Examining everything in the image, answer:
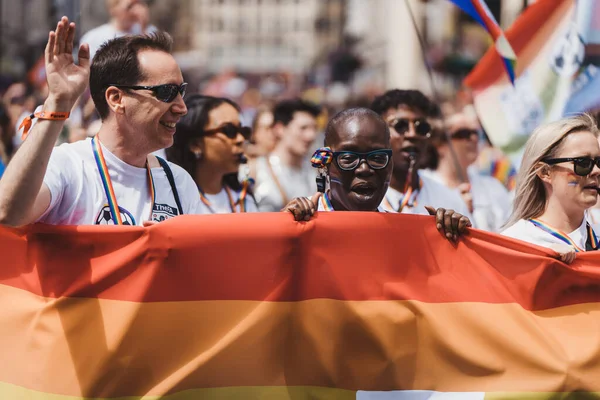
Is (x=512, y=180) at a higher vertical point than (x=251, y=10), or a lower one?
higher

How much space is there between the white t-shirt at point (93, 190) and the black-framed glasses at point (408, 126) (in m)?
2.46

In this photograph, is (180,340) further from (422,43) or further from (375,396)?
(422,43)

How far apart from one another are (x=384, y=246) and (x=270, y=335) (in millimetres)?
631

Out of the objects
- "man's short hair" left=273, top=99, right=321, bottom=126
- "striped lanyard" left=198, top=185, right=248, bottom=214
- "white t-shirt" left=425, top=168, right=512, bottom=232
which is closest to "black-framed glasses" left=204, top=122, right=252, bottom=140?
"striped lanyard" left=198, top=185, right=248, bottom=214

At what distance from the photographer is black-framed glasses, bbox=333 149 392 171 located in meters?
4.68

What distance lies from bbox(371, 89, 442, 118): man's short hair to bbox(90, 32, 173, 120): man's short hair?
2577mm

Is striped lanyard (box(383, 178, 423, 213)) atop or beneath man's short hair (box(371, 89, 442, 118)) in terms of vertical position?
beneath

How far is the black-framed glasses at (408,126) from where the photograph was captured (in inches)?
274

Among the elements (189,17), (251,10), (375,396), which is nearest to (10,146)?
(375,396)

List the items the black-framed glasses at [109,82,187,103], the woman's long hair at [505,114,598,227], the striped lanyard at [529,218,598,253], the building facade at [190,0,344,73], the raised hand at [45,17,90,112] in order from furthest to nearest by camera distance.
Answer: the building facade at [190,0,344,73] < the woman's long hair at [505,114,598,227] < the striped lanyard at [529,218,598,253] < the black-framed glasses at [109,82,187,103] < the raised hand at [45,17,90,112]

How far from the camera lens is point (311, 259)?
4375 millimetres

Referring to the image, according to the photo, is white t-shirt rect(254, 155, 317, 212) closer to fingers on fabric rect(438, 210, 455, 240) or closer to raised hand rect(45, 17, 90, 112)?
fingers on fabric rect(438, 210, 455, 240)

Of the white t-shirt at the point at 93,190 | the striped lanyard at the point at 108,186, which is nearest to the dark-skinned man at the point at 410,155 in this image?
the white t-shirt at the point at 93,190

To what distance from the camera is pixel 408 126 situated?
698cm
